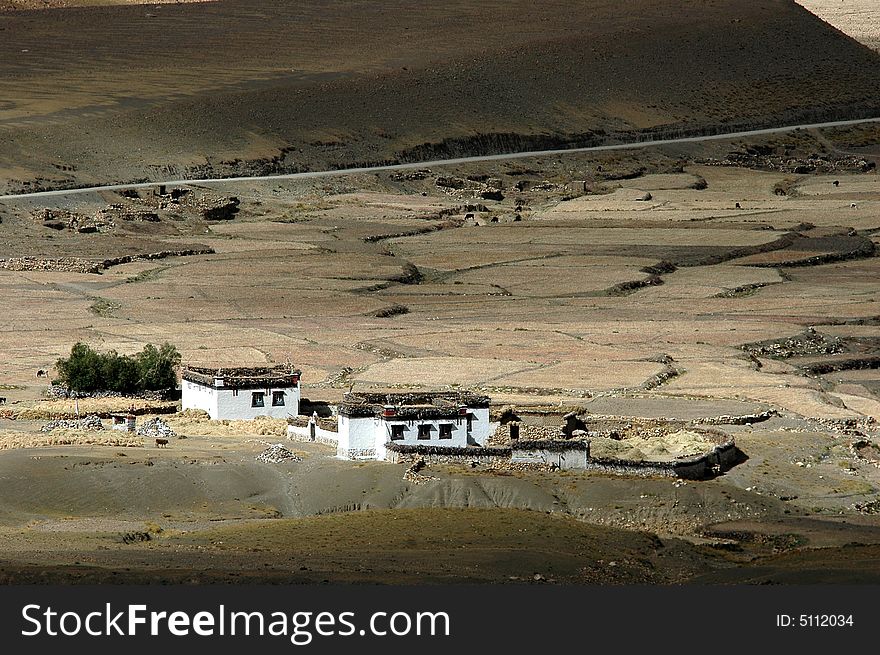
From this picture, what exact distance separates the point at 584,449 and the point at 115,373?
793 inches

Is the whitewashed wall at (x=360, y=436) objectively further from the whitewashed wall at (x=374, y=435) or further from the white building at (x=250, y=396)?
the white building at (x=250, y=396)

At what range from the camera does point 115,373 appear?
68.6 meters

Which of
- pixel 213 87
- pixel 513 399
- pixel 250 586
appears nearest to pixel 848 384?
pixel 513 399

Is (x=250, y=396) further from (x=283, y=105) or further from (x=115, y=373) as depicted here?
(x=283, y=105)

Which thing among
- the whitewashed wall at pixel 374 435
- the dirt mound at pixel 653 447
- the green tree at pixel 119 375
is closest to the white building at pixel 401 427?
the whitewashed wall at pixel 374 435

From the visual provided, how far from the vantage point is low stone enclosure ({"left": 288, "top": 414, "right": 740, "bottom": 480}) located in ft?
177

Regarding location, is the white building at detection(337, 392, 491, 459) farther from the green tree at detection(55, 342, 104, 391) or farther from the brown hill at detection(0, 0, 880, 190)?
the brown hill at detection(0, 0, 880, 190)

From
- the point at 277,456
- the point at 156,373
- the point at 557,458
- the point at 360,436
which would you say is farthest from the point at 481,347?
the point at 277,456

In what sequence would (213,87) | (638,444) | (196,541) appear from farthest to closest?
1. (213,87)
2. (638,444)
3. (196,541)

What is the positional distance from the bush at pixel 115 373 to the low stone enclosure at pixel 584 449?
10270 mm

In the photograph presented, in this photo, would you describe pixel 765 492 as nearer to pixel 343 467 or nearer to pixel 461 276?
pixel 343 467

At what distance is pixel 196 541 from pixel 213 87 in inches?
5225

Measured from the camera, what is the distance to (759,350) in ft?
274

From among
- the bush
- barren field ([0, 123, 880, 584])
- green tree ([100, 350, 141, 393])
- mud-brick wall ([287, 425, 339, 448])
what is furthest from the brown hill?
mud-brick wall ([287, 425, 339, 448])
